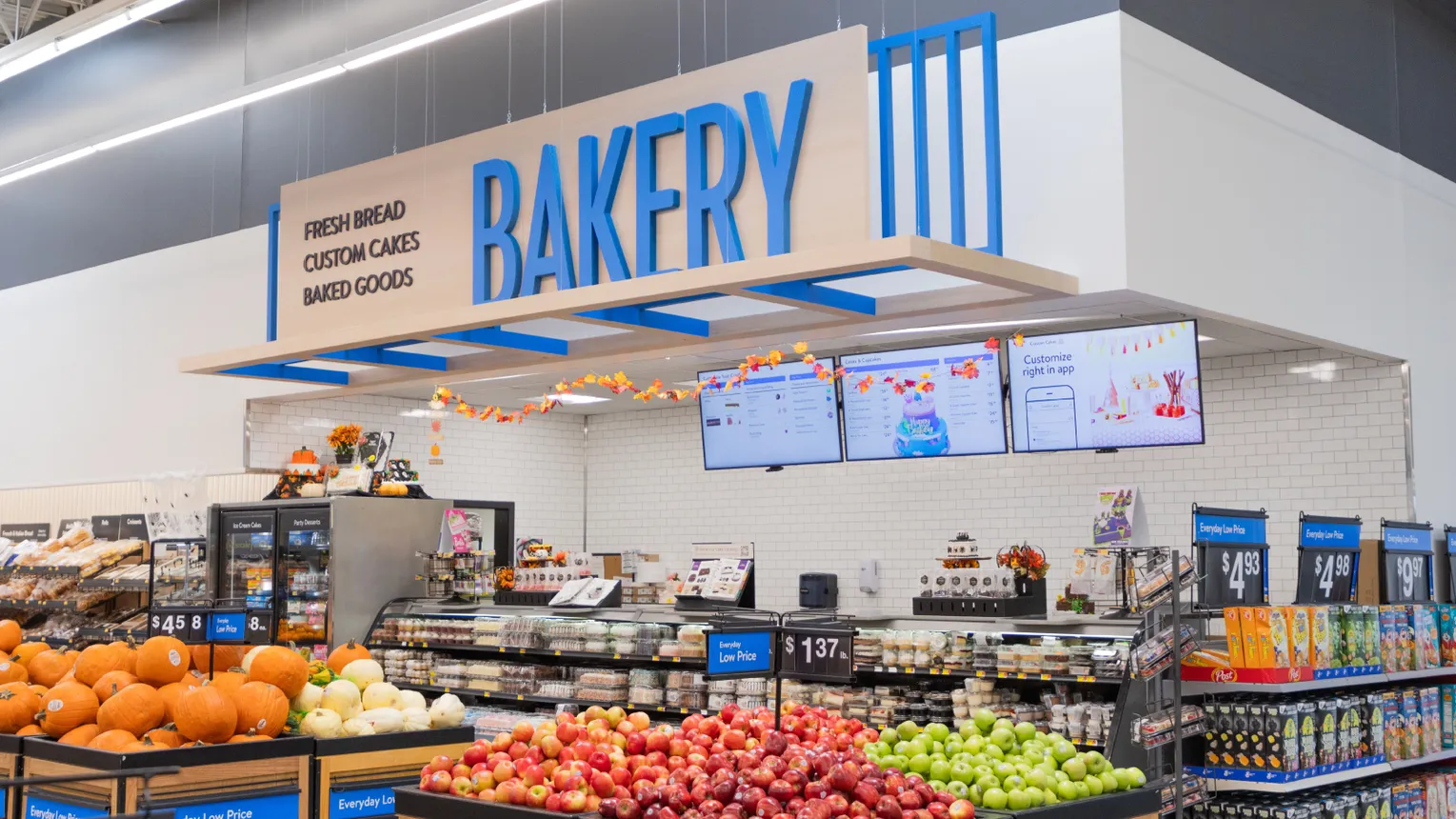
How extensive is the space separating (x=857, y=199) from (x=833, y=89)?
53cm

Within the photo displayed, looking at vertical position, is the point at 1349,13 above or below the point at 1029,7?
above

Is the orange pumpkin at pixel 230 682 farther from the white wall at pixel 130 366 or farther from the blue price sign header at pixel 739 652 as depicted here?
the white wall at pixel 130 366

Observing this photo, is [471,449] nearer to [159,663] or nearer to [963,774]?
[159,663]

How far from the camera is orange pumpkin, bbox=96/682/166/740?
17.1 feet

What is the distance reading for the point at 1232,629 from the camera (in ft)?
20.6

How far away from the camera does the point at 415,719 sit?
577 cm

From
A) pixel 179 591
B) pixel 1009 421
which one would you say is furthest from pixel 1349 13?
pixel 179 591

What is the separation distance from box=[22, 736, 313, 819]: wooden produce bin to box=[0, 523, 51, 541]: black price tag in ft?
26.7

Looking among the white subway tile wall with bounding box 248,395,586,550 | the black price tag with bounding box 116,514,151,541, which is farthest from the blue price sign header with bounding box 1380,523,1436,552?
the black price tag with bounding box 116,514,151,541

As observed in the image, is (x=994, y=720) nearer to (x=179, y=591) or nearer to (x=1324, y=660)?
(x=1324, y=660)

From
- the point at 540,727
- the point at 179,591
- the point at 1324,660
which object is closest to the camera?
the point at 540,727

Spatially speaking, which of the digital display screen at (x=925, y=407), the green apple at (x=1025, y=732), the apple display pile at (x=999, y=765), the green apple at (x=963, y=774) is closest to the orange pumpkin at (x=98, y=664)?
the apple display pile at (x=999, y=765)

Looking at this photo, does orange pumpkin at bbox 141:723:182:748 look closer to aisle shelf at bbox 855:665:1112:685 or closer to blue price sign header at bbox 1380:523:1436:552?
aisle shelf at bbox 855:665:1112:685

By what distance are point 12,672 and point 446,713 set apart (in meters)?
2.07
